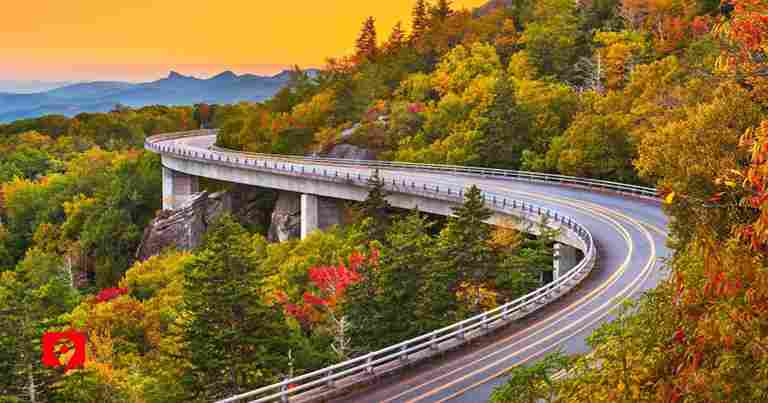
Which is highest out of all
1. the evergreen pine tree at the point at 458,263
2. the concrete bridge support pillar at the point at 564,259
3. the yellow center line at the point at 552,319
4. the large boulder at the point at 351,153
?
the large boulder at the point at 351,153

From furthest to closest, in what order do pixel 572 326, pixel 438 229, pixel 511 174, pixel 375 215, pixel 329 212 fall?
1. pixel 329 212
2. pixel 511 174
3. pixel 438 229
4. pixel 375 215
5. pixel 572 326

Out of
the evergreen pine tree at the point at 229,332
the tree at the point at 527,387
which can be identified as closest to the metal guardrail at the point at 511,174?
the evergreen pine tree at the point at 229,332

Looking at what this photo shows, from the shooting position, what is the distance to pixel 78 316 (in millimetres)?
42469

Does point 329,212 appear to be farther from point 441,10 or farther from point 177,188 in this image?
point 441,10

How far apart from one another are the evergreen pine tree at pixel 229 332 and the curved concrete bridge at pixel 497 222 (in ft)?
2.84

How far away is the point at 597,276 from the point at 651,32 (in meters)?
59.1

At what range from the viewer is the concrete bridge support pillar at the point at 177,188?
295 feet

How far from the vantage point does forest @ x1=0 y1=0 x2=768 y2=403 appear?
860 cm

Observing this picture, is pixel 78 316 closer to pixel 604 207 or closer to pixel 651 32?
pixel 604 207

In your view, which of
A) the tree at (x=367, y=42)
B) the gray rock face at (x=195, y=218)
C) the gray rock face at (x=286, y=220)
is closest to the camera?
the gray rock face at (x=286, y=220)

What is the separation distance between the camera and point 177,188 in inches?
3578

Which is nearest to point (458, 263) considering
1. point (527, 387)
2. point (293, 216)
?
point (527, 387)

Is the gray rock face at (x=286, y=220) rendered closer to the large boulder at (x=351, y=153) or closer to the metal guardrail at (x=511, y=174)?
the metal guardrail at (x=511, y=174)

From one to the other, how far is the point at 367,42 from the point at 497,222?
3250 inches
